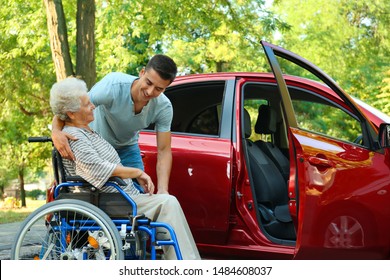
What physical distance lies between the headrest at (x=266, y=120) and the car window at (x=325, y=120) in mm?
21815

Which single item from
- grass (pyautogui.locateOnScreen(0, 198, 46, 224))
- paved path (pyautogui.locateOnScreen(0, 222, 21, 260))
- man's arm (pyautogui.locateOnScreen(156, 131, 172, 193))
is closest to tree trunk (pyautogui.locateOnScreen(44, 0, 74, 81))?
paved path (pyautogui.locateOnScreen(0, 222, 21, 260))

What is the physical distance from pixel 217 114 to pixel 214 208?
1.10 metres

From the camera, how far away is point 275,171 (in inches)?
241

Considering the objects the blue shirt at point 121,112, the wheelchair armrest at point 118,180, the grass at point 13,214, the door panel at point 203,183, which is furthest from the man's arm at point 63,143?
the grass at point 13,214

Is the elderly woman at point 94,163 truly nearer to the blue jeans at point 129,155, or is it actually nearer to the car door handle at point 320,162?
the blue jeans at point 129,155

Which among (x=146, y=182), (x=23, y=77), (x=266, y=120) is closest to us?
(x=146, y=182)

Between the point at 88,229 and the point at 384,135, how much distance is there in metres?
2.06

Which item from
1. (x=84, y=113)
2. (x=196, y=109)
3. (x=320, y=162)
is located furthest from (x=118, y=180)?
(x=196, y=109)

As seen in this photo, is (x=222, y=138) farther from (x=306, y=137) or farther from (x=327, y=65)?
(x=327, y=65)

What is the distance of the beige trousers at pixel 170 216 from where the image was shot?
14.8ft

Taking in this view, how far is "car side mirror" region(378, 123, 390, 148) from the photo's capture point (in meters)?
5.03

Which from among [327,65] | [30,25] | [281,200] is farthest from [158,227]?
[327,65]

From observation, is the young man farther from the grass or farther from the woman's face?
the grass

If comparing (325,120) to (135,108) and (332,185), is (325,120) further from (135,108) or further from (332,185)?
(135,108)
